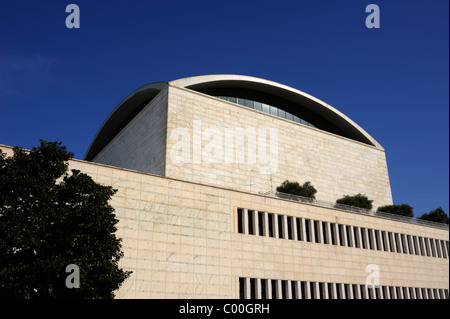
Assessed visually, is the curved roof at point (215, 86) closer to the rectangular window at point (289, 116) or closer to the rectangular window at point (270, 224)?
the rectangular window at point (289, 116)

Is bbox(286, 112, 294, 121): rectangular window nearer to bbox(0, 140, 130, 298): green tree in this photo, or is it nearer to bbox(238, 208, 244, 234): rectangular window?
bbox(238, 208, 244, 234): rectangular window

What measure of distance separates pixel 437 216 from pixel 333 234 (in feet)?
57.2

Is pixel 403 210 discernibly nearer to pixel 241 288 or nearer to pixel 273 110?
pixel 273 110

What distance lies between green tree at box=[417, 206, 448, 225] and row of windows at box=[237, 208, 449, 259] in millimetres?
2779

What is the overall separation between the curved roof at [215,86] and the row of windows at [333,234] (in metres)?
16.1

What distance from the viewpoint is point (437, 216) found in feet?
155

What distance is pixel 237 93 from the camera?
48281mm

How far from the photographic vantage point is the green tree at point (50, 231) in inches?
674

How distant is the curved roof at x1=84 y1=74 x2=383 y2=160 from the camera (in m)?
45.1

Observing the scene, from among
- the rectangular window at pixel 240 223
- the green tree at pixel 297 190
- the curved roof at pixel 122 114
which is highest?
the curved roof at pixel 122 114

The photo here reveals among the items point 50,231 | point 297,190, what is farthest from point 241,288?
point 50,231

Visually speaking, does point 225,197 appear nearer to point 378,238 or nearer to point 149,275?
point 149,275

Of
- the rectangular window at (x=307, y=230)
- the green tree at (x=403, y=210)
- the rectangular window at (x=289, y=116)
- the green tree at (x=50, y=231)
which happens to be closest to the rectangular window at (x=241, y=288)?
the rectangular window at (x=307, y=230)
